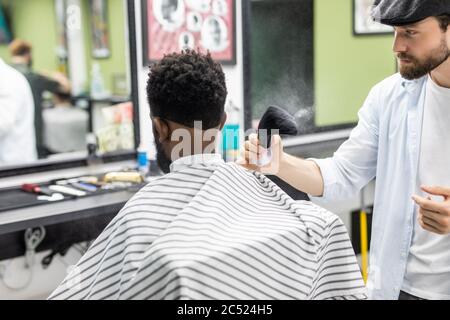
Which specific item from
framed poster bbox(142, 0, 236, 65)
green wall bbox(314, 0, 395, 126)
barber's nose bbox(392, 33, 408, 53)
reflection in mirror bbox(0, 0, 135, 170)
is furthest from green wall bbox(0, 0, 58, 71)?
barber's nose bbox(392, 33, 408, 53)

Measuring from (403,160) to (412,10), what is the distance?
1.35 ft

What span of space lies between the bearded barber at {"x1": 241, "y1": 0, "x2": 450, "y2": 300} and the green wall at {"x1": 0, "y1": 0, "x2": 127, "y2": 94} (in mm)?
1456

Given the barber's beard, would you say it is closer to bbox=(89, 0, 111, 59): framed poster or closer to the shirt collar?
the shirt collar

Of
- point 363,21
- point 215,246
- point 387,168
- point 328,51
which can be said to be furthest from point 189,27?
point 215,246

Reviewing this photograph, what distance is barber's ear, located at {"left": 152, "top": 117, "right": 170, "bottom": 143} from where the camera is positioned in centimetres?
126

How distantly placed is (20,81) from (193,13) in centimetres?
89

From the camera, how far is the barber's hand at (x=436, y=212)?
1332mm

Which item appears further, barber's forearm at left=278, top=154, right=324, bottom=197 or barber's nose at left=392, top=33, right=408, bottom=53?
barber's forearm at left=278, top=154, right=324, bottom=197

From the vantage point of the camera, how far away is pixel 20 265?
263 centimetres

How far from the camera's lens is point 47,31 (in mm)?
3635

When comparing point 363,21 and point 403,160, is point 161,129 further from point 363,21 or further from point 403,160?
point 363,21

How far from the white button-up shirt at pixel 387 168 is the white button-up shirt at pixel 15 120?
1483 millimetres

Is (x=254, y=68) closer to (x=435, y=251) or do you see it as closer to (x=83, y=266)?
(x=435, y=251)

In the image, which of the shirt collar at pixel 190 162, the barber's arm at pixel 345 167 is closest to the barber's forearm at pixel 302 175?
the barber's arm at pixel 345 167
